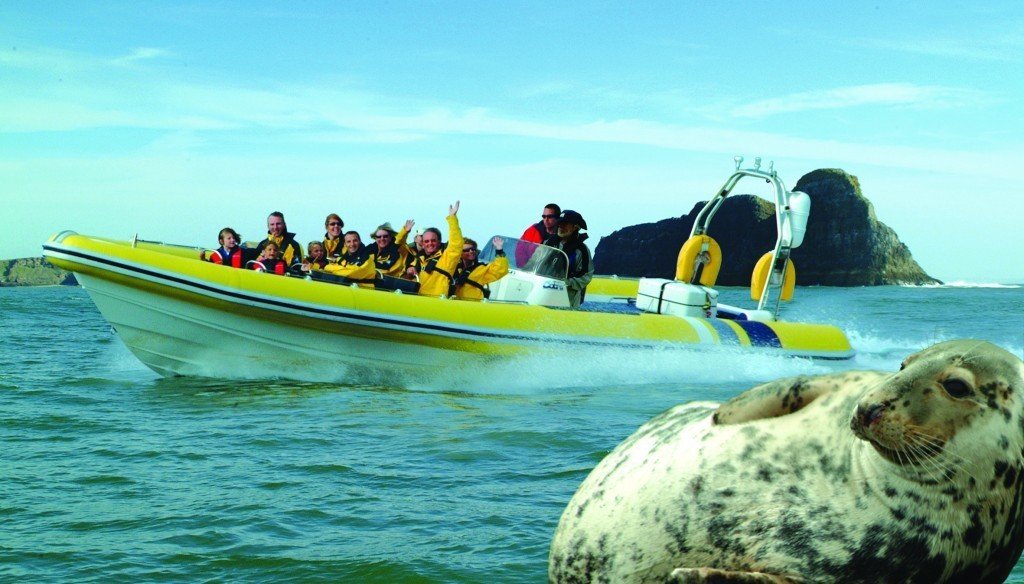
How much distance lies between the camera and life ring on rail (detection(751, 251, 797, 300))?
38.9 ft

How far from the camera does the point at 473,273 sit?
35.5ft

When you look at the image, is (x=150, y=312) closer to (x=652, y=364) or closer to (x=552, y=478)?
(x=652, y=364)

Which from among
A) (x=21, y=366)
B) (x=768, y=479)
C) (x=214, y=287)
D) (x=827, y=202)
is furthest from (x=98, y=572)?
(x=827, y=202)

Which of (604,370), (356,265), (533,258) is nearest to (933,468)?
(604,370)

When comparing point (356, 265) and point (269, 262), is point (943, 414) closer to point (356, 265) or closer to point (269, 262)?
point (356, 265)

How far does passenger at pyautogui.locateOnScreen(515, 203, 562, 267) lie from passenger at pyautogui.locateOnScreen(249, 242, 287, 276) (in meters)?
2.67

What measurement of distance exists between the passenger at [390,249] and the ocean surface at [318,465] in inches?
75.2

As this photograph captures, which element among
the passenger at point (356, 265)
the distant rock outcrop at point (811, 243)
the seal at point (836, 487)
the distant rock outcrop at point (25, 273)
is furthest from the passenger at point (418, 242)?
the distant rock outcrop at point (25, 273)

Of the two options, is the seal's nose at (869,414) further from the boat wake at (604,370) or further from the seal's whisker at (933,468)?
the boat wake at (604,370)

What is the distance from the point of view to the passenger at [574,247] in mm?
10648

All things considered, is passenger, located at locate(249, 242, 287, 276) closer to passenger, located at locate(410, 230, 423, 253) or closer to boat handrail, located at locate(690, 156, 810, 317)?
passenger, located at locate(410, 230, 423, 253)

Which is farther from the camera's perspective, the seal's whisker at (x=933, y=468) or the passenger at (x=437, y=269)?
the passenger at (x=437, y=269)

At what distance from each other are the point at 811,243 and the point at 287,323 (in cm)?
7686

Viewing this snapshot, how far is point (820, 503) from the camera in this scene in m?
2.39
